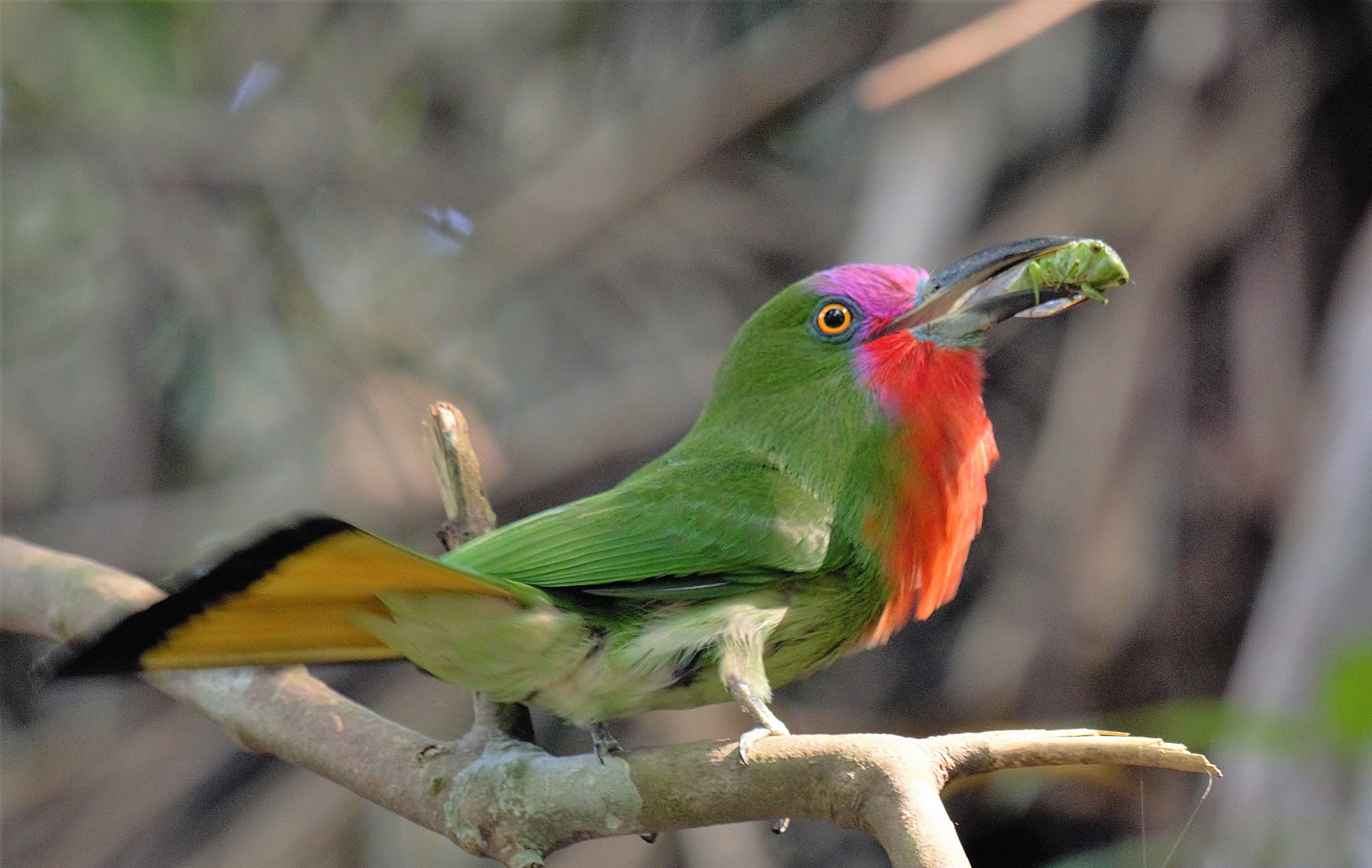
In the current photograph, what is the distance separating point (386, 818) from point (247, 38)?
8.89 ft

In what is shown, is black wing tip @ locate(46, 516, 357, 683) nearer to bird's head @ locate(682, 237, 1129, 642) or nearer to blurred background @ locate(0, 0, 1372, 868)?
bird's head @ locate(682, 237, 1129, 642)

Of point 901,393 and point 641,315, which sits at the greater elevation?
point 641,315

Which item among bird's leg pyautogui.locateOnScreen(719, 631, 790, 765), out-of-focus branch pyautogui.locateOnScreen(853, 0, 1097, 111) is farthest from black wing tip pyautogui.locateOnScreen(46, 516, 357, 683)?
out-of-focus branch pyautogui.locateOnScreen(853, 0, 1097, 111)

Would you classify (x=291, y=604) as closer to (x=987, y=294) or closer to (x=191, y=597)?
(x=191, y=597)

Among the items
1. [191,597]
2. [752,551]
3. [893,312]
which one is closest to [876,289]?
[893,312]

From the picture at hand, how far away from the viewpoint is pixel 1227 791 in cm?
252

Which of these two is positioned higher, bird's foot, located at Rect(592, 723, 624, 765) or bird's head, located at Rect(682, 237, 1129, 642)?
bird's head, located at Rect(682, 237, 1129, 642)

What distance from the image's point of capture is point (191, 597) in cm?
143

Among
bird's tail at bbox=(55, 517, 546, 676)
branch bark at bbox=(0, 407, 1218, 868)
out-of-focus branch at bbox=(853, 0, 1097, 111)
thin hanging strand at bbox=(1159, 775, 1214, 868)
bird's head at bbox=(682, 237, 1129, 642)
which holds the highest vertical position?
out-of-focus branch at bbox=(853, 0, 1097, 111)

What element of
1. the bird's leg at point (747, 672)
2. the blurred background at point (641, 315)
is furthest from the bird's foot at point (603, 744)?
the blurred background at point (641, 315)

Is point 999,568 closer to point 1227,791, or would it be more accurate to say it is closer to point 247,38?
point 1227,791

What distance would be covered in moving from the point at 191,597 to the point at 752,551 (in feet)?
2.78

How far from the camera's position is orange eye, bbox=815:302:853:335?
7.32ft

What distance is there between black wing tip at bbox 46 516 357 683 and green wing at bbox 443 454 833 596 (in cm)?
51
